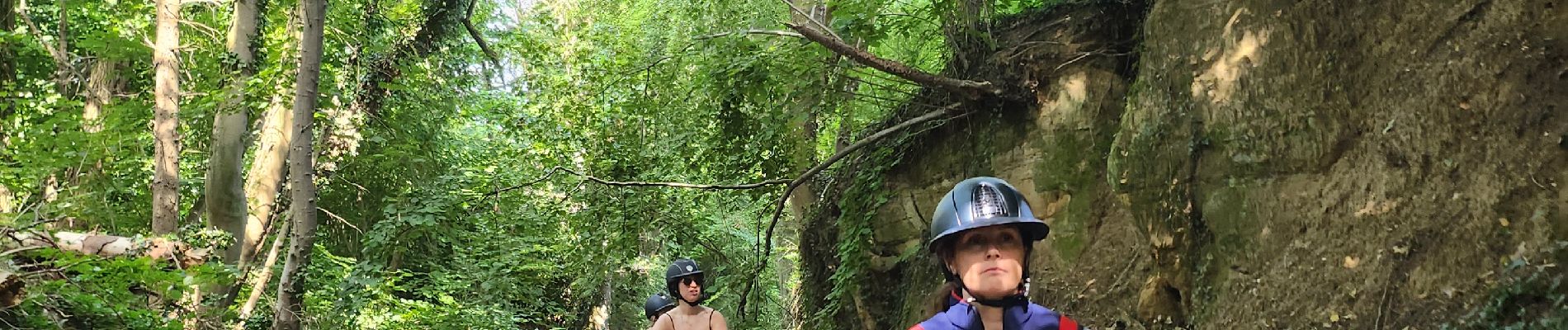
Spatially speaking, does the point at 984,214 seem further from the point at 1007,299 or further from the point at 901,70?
the point at 901,70

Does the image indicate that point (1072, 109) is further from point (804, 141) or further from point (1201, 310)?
point (804, 141)

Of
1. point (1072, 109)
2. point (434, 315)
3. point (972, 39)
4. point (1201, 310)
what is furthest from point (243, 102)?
point (1201, 310)

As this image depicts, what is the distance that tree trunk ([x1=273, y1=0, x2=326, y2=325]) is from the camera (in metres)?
6.70

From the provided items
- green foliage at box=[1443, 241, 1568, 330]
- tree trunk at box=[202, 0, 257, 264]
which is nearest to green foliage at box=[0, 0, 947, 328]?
tree trunk at box=[202, 0, 257, 264]

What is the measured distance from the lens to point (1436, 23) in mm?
3846

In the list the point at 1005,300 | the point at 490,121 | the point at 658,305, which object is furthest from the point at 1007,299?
the point at 490,121

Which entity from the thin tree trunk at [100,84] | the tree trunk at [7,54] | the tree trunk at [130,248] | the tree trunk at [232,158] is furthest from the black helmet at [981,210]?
the thin tree trunk at [100,84]

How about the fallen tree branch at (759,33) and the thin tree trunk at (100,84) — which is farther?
the thin tree trunk at (100,84)

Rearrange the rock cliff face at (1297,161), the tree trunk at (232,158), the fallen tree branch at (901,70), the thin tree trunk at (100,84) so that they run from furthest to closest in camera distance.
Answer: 1. the thin tree trunk at (100,84)
2. the tree trunk at (232,158)
3. the fallen tree branch at (901,70)
4. the rock cliff face at (1297,161)

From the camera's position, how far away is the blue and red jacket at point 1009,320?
2151mm

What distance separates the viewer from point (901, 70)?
5.79 metres

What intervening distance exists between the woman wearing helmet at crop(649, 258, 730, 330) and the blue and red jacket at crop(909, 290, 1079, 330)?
182 inches

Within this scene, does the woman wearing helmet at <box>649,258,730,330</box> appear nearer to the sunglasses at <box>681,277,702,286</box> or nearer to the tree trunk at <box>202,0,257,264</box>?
the sunglasses at <box>681,277,702,286</box>

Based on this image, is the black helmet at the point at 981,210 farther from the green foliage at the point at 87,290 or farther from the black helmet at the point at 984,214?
the green foliage at the point at 87,290
